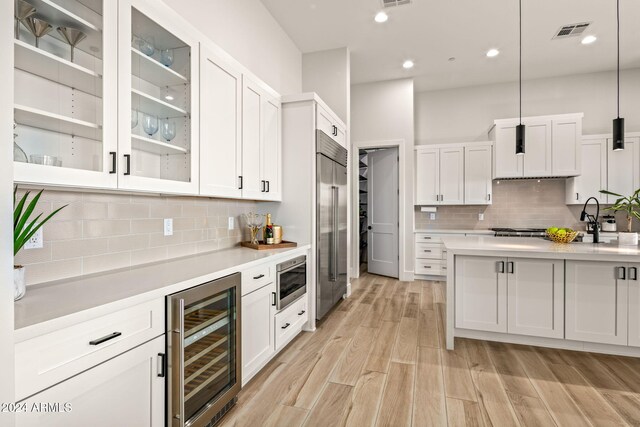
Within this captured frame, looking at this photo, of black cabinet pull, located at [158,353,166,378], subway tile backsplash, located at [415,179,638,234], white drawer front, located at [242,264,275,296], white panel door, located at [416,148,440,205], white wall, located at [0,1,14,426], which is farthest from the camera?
white panel door, located at [416,148,440,205]

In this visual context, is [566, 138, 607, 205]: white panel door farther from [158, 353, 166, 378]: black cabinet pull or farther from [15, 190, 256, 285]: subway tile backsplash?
[158, 353, 166, 378]: black cabinet pull

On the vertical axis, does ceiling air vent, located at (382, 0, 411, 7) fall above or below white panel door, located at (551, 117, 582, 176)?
above

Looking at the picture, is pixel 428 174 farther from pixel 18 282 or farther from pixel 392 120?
pixel 18 282

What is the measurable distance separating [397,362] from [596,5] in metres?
4.41

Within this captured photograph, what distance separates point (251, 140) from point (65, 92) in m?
1.44

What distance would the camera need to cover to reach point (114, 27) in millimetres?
1531

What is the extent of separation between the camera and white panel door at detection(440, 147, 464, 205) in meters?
5.61

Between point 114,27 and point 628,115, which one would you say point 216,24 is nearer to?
point 114,27

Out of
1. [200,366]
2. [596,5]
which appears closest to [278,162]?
[200,366]

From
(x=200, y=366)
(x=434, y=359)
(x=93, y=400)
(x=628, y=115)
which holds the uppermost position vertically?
(x=628, y=115)

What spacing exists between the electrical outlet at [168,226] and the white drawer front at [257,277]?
2.10ft

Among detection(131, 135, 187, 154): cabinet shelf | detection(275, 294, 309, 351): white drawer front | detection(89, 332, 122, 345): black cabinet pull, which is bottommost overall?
detection(275, 294, 309, 351): white drawer front

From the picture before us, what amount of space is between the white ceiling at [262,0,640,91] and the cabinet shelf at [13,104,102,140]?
2899 mm

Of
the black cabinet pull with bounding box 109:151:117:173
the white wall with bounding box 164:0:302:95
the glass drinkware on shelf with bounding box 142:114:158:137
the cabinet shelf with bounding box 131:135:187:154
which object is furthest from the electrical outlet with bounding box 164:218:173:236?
the white wall with bounding box 164:0:302:95
